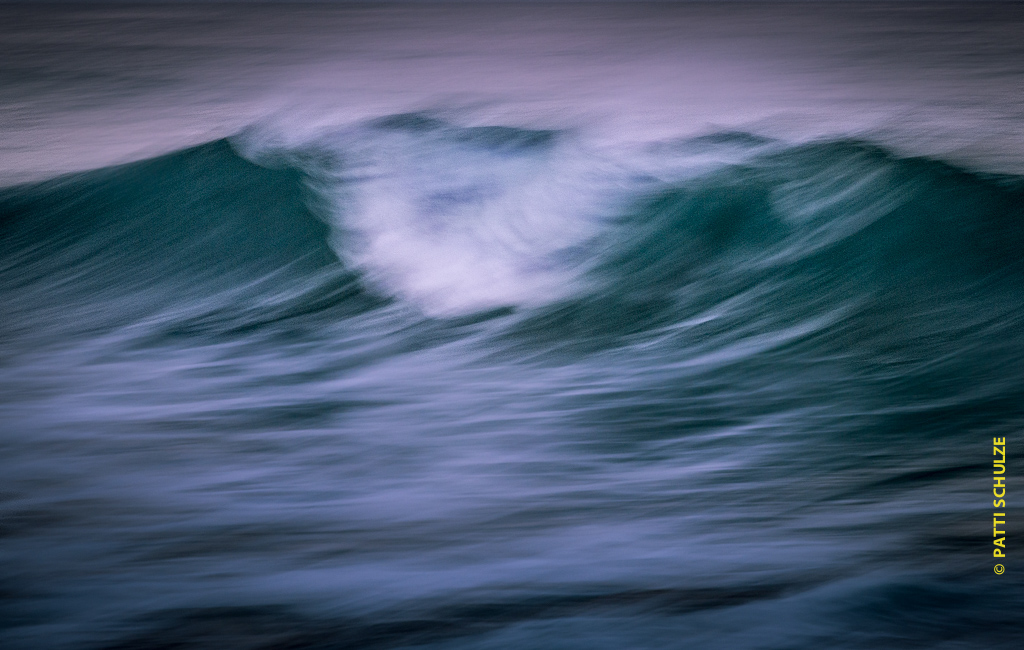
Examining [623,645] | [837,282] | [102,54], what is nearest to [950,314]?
[837,282]

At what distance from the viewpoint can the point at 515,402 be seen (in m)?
2.26

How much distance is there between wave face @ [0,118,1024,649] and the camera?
1.45 meters

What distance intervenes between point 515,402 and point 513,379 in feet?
0.51

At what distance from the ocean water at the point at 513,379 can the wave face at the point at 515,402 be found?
0.01 metres

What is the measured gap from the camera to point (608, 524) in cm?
169

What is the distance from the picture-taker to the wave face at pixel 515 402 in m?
1.45

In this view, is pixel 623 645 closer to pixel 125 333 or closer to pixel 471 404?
pixel 471 404

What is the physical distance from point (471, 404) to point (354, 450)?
14.7 inches

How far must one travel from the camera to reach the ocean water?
146 cm

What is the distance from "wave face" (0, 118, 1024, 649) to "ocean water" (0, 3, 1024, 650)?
1cm

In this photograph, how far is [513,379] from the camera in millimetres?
2402

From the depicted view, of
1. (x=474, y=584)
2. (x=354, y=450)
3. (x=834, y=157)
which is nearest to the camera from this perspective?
(x=474, y=584)

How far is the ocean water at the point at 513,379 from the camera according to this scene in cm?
146

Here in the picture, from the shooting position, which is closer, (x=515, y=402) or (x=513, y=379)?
(x=515, y=402)
